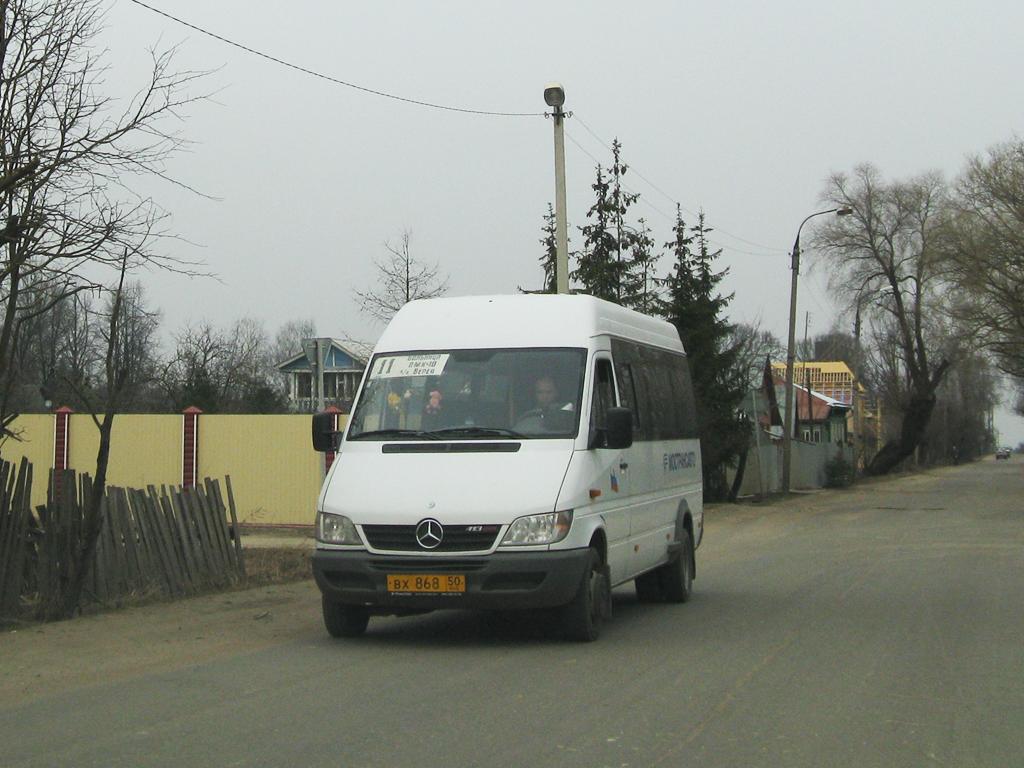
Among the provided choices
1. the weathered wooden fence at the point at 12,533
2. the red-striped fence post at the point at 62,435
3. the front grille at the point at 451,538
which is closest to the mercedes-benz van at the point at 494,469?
the front grille at the point at 451,538

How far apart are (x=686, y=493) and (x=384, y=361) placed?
13.6 feet

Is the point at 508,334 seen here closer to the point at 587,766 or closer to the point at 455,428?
the point at 455,428

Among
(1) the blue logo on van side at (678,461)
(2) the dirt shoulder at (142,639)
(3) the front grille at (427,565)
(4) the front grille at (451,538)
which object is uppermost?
(1) the blue logo on van side at (678,461)

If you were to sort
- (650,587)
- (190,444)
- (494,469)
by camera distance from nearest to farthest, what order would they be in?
(494,469), (650,587), (190,444)

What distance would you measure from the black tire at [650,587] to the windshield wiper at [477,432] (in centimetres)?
344

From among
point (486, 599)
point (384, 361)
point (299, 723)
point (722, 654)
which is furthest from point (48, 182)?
point (722, 654)

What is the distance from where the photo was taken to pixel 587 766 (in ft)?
18.9

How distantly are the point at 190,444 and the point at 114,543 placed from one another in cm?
1497

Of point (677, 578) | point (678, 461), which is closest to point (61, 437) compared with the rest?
point (678, 461)

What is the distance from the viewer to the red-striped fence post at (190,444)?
26141mm

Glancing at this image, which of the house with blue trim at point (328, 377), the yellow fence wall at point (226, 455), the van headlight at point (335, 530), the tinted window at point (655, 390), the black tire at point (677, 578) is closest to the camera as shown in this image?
the van headlight at point (335, 530)

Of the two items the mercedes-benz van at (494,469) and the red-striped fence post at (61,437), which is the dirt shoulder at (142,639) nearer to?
the mercedes-benz van at (494,469)

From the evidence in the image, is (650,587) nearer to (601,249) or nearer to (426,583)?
(426,583)

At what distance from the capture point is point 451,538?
8.80 m
